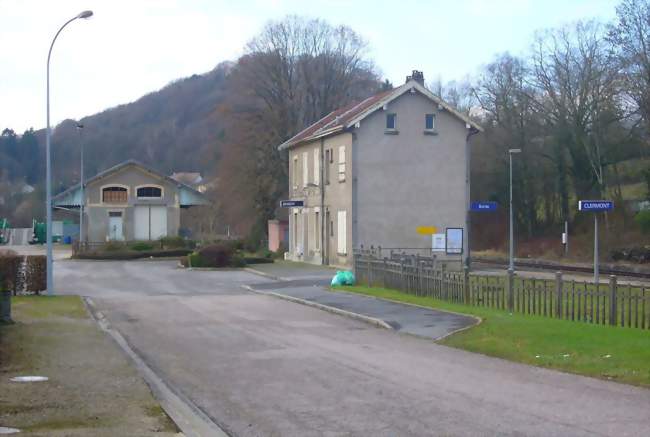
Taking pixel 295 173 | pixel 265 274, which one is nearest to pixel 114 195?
pixel 295 173

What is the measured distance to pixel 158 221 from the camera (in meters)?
68.4

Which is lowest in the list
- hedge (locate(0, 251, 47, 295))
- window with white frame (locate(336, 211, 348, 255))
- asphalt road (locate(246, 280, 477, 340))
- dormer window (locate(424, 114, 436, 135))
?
asphalt road (locate(246, 280, 477, 340))

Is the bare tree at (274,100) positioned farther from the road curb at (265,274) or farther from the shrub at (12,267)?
the shrub at (12,267)

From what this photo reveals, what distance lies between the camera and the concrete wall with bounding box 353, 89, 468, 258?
4250 centimetres

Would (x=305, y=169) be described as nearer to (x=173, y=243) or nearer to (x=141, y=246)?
(x=173, y=243)

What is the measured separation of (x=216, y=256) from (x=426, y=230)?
1103 cm

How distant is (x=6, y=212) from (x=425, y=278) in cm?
9617

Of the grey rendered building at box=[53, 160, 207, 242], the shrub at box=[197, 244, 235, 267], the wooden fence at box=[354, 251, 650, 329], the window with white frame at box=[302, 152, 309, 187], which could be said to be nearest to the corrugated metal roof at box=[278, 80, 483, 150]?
the window with white frame at box=[302, 152, 309, 187]

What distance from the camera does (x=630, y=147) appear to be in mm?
58562

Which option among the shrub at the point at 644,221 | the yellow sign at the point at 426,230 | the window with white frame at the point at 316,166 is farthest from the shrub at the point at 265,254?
the shrub at the point at 644,221

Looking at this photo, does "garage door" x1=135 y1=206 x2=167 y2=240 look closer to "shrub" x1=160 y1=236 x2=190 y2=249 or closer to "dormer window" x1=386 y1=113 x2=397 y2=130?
"shrub" x1=160 y1=236 x2=190 y2=249

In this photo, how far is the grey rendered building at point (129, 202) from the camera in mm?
66812

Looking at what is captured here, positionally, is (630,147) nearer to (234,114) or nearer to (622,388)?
(234,114)

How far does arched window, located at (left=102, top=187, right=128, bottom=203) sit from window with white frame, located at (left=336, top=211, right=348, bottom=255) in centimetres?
2815
